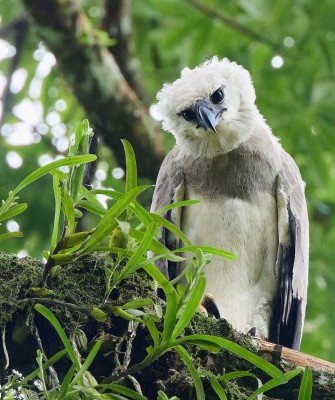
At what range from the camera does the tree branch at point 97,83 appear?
6.93 meters

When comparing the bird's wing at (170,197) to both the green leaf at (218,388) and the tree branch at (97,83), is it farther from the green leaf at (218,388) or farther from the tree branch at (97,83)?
the green leaf at (218,388)

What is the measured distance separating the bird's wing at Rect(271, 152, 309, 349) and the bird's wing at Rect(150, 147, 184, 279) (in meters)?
0.59

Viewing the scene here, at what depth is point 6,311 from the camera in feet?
9.17

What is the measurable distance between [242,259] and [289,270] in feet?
0.91

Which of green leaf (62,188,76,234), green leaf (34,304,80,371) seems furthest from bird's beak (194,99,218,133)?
green leaf (34,304,80,371)

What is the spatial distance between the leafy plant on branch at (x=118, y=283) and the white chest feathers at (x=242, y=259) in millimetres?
1861

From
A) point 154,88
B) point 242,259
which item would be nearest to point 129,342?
point 242,259

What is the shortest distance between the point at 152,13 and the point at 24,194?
2.81 m

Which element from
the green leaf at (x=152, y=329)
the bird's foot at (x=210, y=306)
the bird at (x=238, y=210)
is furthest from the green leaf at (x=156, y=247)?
the bird at (x=238, y=210)

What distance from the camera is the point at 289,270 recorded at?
485 centimetres

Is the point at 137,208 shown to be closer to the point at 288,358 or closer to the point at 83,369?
the point at 83,369

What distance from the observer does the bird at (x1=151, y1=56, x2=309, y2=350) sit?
4848 mm

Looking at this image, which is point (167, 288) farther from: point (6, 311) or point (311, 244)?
point (311, 244)

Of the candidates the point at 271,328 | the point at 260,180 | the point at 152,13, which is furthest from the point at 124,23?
the point at 271,328
